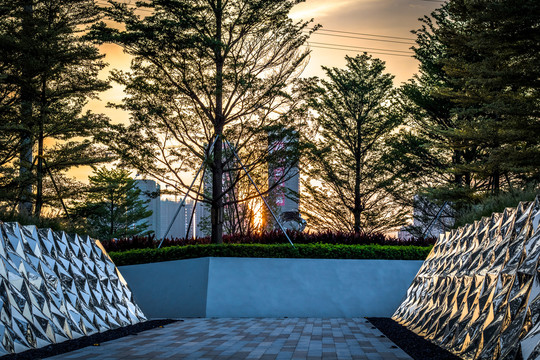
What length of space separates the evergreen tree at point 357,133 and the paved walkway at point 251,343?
1213 centimetres

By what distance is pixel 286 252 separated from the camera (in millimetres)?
12602

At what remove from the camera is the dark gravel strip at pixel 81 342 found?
6.03 meters

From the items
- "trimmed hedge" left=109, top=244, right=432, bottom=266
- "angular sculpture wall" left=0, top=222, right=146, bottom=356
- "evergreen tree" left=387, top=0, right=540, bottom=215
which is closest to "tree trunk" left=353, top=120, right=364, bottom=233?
"evergreen tree" left=387, top=0, right=540, bottom=215

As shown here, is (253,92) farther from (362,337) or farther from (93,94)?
(93,94)

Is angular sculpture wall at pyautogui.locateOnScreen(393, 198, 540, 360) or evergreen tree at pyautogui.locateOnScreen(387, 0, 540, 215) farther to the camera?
evergreen tree at pyautogui.locateOnScreen(387, 0, 540, 215)

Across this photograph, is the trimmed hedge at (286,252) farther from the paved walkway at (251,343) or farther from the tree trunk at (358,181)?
the tree trunk at (358,181)

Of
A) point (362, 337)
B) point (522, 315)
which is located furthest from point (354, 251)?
point (522, 315)

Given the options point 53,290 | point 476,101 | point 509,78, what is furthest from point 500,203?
point 53,290

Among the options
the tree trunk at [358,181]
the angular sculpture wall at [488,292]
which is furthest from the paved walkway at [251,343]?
the tree trunk at [358,181]

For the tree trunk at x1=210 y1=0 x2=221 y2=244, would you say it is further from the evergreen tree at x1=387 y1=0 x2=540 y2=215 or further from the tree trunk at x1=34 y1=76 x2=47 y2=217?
the tree trunk at x1=34 y1=76 x2=47 y2=217

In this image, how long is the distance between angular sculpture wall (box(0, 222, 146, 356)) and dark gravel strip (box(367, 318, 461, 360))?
4339 mm

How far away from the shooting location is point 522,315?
14.4 feet

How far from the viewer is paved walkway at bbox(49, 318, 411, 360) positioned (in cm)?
644

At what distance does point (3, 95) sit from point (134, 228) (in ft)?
53.2
